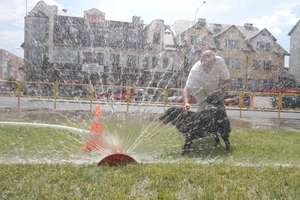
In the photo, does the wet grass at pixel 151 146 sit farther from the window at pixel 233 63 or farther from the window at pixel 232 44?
the window at pixel 232 44

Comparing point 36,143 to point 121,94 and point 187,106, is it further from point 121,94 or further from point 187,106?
point 121,94

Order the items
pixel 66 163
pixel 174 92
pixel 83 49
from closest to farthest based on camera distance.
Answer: pixel 66 163, pixel 174 92, pixel 83 49

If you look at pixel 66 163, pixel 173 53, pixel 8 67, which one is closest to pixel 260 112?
pixel 173 53

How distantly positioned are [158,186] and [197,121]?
3016 millimetres

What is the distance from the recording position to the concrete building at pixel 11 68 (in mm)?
24666

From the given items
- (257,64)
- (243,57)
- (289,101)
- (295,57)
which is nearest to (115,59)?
(289,101)

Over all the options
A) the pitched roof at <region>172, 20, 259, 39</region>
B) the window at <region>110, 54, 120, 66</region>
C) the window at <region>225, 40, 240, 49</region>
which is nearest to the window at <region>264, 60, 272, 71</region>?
the window at <region>225, 40, 240, 49</region>

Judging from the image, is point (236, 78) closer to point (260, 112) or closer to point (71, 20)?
point (260, 112)

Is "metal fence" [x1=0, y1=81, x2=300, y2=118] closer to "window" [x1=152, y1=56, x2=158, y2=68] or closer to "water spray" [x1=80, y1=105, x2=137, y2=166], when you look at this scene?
"window" [x1=152, y1=56, x2=158, y2=68]

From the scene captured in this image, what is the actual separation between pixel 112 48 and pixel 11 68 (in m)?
10.2

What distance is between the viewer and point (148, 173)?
496cm

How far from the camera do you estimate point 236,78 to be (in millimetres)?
25203

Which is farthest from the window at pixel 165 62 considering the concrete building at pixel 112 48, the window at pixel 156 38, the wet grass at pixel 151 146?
the wet grass at pixel 151 146

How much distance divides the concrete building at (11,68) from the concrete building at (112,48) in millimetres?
546
